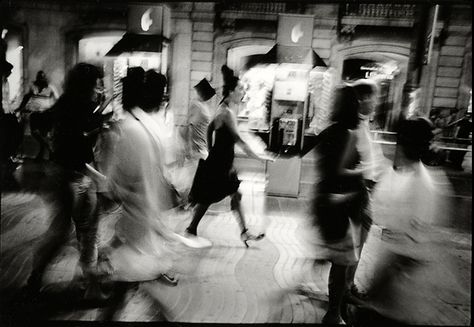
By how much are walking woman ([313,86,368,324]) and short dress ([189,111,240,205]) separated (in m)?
1.58

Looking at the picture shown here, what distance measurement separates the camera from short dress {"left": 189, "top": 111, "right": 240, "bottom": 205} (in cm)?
→ 465

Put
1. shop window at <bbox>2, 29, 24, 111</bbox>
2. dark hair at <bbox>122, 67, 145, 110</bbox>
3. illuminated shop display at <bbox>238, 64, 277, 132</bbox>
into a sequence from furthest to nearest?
illuminated shop display at <bbox>238, 64, 277, 132</bbox>
shop window at <bbox>2, 29, 24, 111</bbox>
dark hair at <bbox>122, 67, 145, 110</bbox>

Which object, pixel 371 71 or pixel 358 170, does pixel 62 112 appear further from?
pixel 371 71

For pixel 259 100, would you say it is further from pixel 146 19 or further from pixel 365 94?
pixel 365 94

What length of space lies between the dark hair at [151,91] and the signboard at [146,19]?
1691 millimetres

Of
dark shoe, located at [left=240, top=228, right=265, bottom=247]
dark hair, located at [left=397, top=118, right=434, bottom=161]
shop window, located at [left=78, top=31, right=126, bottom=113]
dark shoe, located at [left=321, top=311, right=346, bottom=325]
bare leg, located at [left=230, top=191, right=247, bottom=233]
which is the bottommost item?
dark shoe, located at [left=321, top=311, right=346, bottom=325]

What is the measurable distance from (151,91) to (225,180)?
5.80 feet

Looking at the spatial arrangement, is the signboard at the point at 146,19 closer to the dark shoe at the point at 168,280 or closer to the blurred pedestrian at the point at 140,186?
the blurred pedestrian at the point at 140,186

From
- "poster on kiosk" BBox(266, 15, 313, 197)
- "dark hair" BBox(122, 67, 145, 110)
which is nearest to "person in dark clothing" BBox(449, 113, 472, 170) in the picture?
Answer: "poster on kiosk" BBox(266, 15, 313, 197)

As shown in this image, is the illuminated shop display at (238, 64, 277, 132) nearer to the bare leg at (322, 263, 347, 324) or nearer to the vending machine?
the vending machine

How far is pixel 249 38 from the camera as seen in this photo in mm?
8688

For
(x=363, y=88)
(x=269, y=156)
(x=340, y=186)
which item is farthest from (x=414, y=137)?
(x=269, y=156)

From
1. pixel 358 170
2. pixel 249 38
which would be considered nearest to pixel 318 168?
pixel 358 170

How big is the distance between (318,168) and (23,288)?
259 centimetres
